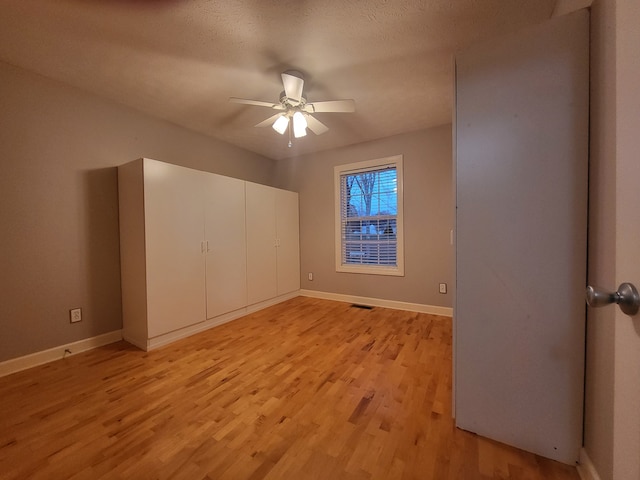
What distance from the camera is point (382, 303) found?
12.0 feet

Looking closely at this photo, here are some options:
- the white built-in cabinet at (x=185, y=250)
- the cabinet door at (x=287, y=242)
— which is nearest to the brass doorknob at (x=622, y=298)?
the white built-in cabinet at (x=185, y=250)

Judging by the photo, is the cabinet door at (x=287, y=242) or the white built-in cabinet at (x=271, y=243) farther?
the cabinet door at (x=287, y=242)

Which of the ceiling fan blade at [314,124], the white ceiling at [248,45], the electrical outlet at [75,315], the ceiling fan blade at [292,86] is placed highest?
the white ceiling at [248,45]

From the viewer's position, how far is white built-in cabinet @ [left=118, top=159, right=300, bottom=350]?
2.36m

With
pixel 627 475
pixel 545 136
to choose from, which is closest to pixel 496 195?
pixel 545 136

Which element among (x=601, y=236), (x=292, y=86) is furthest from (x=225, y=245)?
(x=601, y=236)

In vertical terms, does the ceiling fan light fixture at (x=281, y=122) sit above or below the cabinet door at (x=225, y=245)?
above

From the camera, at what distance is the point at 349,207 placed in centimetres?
401

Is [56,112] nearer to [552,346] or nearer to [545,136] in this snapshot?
[545,136]

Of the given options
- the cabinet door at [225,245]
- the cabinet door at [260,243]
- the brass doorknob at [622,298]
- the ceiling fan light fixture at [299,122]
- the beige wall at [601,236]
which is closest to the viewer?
the brass doorknob at [622,298]

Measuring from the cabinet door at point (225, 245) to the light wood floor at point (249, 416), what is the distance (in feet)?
2.13

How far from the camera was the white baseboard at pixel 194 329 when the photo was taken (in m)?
2.38

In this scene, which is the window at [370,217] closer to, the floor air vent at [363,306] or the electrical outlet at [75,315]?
the floor air vent at [363,306]

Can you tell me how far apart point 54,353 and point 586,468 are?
3.66 metres
